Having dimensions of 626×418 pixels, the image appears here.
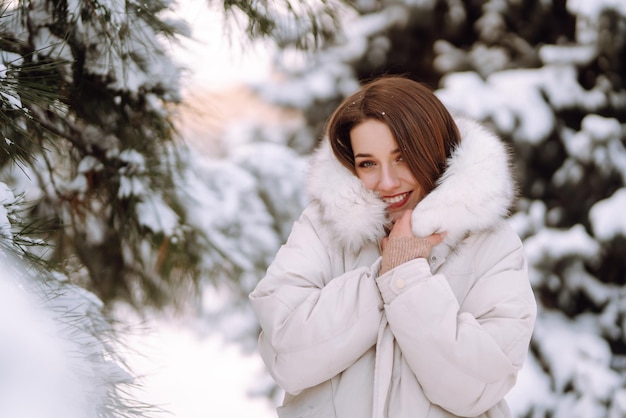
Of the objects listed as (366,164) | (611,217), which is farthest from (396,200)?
(611,217)

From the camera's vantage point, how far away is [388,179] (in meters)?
1.61

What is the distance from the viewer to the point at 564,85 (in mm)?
4539

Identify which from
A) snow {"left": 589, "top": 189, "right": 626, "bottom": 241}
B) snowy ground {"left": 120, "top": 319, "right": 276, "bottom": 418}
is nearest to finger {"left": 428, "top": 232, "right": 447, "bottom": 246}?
snowy ground {"left": 120, "top": 319, "right": 276, "bottom": 418}

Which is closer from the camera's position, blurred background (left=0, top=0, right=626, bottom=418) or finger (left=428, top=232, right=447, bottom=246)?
blurred background (left=0, top=0, right=626, bottom=418)

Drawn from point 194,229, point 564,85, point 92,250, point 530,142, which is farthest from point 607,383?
point 92,250

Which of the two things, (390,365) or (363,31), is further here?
(363,31)

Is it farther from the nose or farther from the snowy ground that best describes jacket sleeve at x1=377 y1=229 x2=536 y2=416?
the snowy ground

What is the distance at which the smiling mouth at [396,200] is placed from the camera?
1.67m

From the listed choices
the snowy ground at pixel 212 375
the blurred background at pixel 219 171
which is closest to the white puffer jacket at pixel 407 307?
the blurred background at pixel 219 171

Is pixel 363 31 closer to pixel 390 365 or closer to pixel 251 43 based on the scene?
pixel 251 43

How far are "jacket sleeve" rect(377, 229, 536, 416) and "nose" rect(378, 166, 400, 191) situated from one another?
22 centimetres

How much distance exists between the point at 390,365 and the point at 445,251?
0.93 feet

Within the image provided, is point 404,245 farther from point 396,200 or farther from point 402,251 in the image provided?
point 396,200

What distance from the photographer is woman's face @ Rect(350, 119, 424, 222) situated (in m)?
1.60
